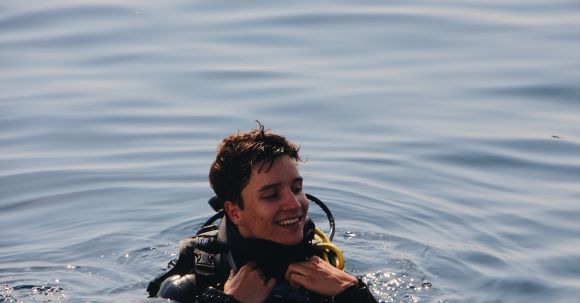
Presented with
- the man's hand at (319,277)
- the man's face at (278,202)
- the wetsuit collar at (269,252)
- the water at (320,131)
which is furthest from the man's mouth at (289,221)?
the water at (320,131)

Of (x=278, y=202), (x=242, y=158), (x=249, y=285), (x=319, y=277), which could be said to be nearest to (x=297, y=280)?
(x=319, y=277)

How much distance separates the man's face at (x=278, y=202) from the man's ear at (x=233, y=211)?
0.37 ft

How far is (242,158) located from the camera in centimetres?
679

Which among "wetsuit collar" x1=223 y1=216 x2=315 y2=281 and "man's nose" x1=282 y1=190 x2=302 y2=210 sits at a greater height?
"man's nose" x1=282 y1=190 x2=302 y2=210

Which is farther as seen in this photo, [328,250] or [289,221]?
[328,250]

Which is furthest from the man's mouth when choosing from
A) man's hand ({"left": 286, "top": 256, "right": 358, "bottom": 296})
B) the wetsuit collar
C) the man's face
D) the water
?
the water

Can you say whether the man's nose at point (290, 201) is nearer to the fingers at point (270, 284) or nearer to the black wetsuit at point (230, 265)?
the black wetsuit at point (230, 265)

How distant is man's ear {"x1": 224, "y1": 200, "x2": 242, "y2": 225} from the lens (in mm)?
6883

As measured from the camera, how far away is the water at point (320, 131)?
8664 millimetres

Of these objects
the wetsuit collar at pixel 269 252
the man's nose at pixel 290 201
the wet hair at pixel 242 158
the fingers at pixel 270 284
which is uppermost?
the wet hair at pixel 242 158

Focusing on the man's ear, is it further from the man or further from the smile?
the smile

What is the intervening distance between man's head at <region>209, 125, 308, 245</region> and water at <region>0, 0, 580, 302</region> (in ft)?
4.23

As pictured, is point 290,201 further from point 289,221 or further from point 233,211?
point 233,211

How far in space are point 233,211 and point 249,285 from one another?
426mm
